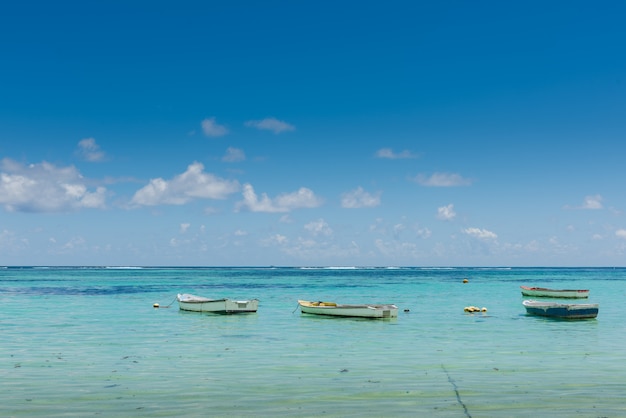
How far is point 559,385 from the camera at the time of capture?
22.1 meters

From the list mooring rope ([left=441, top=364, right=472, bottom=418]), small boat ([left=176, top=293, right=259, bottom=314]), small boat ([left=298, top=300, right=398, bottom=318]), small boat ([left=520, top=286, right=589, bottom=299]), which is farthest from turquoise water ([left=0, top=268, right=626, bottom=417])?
small boat ([left=520, top=286, right=589, bottom=299])

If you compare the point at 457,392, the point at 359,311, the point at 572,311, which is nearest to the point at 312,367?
the point at 457,392

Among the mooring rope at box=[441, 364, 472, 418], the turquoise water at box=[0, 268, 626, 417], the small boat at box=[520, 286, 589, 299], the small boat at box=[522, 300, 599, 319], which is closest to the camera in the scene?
the mooring rope at box=[441, 364, 472, 418]

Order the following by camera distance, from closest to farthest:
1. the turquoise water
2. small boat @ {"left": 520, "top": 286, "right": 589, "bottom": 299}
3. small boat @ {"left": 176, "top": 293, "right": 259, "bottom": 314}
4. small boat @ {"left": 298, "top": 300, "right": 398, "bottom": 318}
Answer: the turquoise water, small boat @ {"left": 298, "top": 300, "right": 398, "bottom": 318}, small boat @ {"left": 176, "top": 293, "right": 259, "bottom": 314}, small boat @ {"left": 520, "top": 286, "right": 589, "bottom": 299}

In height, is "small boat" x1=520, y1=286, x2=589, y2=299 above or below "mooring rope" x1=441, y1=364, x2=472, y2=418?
above

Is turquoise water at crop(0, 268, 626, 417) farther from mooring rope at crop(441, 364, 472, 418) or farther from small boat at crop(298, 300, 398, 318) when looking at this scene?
small boat at crop(298, 300, 398, 318)

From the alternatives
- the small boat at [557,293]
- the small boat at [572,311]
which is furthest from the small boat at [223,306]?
the small boat at [557,293]

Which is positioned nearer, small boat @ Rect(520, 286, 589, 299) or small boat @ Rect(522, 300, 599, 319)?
small boat @ Rect(522, 300, 599, 319)

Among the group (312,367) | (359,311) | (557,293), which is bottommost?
(312,367)

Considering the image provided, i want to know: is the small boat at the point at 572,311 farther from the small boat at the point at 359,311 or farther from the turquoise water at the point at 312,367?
the small boat at the point at 359,311

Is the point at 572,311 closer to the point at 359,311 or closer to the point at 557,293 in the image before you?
the point at 359,311

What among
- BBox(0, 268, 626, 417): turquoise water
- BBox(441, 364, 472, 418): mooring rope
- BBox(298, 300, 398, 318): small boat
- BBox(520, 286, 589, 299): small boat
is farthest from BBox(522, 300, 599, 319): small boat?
BBox(520, 286, 589, 299): small boat

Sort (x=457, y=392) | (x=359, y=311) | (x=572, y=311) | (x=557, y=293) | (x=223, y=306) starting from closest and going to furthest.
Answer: (x=457, y=392) → (x=572, y=311) → (x=359, y=311) → (x=223, y=306) → (x=557, y=293)

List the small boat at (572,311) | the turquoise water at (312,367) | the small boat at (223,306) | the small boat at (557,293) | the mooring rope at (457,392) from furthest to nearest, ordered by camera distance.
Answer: the small boat at (557,293) → the small boat at (223,306) → the small boat at (572,311) → the turquoise water at (312,367) → the mooring rope at (457,392)
